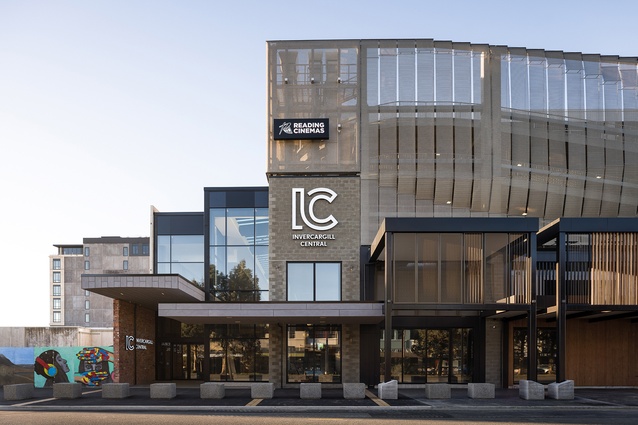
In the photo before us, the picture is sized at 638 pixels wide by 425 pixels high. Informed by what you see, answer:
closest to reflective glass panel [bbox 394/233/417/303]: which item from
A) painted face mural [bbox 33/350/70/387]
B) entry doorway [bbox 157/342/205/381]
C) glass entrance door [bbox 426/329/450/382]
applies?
glass entrance door [bbox 426/329/450/382]

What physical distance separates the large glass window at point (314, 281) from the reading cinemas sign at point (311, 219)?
1296 millimetres

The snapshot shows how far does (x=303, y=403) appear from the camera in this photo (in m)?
23.5

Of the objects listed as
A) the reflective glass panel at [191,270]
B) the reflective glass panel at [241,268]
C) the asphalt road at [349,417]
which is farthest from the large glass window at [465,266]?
the reflective glass panel at [191,270]

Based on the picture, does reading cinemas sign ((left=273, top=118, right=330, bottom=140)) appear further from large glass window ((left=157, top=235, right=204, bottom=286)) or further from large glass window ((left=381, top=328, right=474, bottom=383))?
large glass window ((left=381, top=328, right=474, bottom=383))

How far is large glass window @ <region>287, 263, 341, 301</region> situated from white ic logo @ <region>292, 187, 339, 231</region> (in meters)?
2.14

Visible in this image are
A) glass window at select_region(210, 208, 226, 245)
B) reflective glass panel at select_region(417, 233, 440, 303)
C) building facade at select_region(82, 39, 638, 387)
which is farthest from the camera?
glass window at select_region(210, 208, 226, 245)

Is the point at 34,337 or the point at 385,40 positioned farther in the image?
the point at 34,337

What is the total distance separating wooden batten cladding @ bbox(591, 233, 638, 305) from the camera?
→ 24.5 meters

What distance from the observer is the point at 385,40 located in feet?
109

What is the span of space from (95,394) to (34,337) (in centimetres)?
1145

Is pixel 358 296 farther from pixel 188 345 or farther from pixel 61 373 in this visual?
pixel 61 373

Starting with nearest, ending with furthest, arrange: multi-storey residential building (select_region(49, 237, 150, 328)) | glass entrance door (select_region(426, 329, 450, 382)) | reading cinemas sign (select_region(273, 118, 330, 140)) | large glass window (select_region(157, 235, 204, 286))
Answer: glass entrance door (select_region(426, 329, 450, 382)), reading cinemas sign (select_region(273, 118, 330, 140)), large glass window (select_region(157, 235, 204, 286)), multi-storey residential building (select_region(49, 237, 150, 328))

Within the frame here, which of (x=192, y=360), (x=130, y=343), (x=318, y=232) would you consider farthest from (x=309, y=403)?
(x=192, y=360)

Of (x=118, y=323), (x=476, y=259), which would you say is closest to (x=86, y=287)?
(x=118, y=323)
